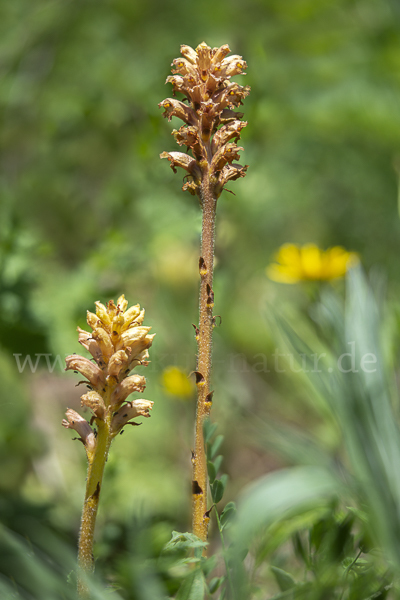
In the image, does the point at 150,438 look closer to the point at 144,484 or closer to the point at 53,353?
the point at 144,484

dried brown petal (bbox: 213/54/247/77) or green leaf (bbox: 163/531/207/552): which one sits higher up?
dried brown petal (bbox: 213/54/247/77)

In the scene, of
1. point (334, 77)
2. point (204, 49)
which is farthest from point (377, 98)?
point (204, 49)

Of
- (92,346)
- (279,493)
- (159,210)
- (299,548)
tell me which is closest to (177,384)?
(159,210)

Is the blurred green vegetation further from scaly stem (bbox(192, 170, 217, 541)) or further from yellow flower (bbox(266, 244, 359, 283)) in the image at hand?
scaly stem (bbox(192, 170, 217, 541))

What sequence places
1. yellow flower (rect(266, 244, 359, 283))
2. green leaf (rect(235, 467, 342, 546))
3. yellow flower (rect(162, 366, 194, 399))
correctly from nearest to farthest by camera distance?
green leaf (rect(235, 467, 342, 546))
yellow flower (rect(162, 366, 194, 399))
yellow flower (rect(266, 244, 359, 283))

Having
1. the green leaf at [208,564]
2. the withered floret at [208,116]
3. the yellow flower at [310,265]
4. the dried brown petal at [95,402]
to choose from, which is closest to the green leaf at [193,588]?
the green leaf at [208,564]

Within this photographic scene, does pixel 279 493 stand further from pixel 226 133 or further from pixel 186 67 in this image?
pixel 186 67

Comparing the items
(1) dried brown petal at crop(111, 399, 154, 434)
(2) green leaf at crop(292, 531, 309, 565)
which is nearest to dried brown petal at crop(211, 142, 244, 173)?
(1) dried brown petal at crop(111, 399, 154, 434)

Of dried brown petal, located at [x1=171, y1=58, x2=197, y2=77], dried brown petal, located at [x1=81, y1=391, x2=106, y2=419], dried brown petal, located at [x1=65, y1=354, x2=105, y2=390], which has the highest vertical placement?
dried brown petal, located at [x1=171, y1=58, x2=197, y2=77]
